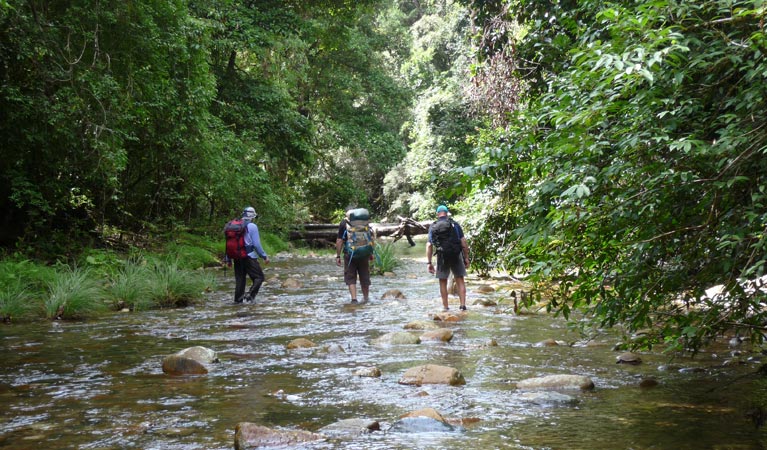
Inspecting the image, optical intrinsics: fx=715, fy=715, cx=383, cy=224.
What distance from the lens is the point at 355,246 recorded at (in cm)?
1327

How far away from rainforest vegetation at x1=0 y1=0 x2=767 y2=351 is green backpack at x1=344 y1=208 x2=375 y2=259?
205 cm

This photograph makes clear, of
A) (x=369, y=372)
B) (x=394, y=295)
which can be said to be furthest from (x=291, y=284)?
(x=369, y=372)

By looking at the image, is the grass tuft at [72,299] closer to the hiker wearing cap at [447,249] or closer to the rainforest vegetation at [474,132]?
the rainforest vegetation at [474,132]

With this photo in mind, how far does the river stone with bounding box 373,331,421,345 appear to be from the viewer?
890 centimetres

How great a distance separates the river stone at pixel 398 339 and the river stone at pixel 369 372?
1.77 m

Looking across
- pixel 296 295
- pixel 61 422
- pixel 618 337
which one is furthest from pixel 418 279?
pixel 61 422

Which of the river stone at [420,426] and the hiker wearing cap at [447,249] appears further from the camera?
the hiker wearing cap at [447,249]

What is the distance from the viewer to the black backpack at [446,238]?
12.2m

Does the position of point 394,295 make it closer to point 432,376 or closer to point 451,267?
point 451,267

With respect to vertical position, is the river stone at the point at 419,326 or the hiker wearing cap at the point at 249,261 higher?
the hiker wearing cap at the point at 249,261

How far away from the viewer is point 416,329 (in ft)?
32.8

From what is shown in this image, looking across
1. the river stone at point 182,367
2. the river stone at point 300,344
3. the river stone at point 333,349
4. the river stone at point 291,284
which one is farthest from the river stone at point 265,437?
the river stone at point 291,284

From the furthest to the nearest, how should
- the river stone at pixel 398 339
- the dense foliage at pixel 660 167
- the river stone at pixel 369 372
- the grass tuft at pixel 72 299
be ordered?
the grass tuft at pixel 72 299 → the river stone at pixel 398 339 → the river stone at pixel 369 372 → the dense foliage at pixel 660 167

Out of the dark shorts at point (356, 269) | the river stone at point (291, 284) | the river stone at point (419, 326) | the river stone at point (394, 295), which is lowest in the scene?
the river stone at point (419, 326)
